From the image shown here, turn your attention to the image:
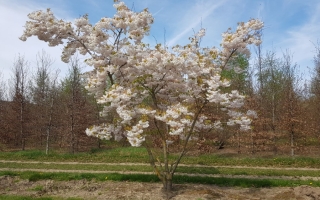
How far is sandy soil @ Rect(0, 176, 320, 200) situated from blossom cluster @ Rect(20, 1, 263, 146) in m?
1.61

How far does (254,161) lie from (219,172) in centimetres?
372

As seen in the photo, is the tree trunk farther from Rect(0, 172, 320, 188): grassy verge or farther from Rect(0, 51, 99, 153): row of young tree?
Rect(0, 51, 99, 153): row of young tree

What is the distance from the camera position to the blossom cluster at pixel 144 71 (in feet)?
23.8

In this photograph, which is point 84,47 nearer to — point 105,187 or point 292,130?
point 105,187

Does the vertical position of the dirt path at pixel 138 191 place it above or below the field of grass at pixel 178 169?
below

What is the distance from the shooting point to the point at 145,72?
26.3 feet

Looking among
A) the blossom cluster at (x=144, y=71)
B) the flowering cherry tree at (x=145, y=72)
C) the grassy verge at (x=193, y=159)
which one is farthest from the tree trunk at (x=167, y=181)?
the grassy verge at (x=193, y=159)

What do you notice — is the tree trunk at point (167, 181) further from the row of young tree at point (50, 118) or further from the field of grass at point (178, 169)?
the row of young tree at point (50, 118)

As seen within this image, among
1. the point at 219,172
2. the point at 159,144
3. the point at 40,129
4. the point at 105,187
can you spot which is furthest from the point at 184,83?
the point at 40,129

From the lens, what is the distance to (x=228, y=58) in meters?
7.78

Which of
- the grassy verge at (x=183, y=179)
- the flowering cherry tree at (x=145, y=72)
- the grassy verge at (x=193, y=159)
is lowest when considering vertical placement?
the grassy verge at (x=183, y=179)

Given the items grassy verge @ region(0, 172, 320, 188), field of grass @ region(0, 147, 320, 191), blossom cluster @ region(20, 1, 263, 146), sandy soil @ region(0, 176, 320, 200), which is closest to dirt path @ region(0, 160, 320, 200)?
sandy soil @ region(0, 176, 320, 200)

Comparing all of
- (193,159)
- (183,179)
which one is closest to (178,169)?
(183,179)

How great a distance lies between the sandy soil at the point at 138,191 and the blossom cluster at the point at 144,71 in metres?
1.61
